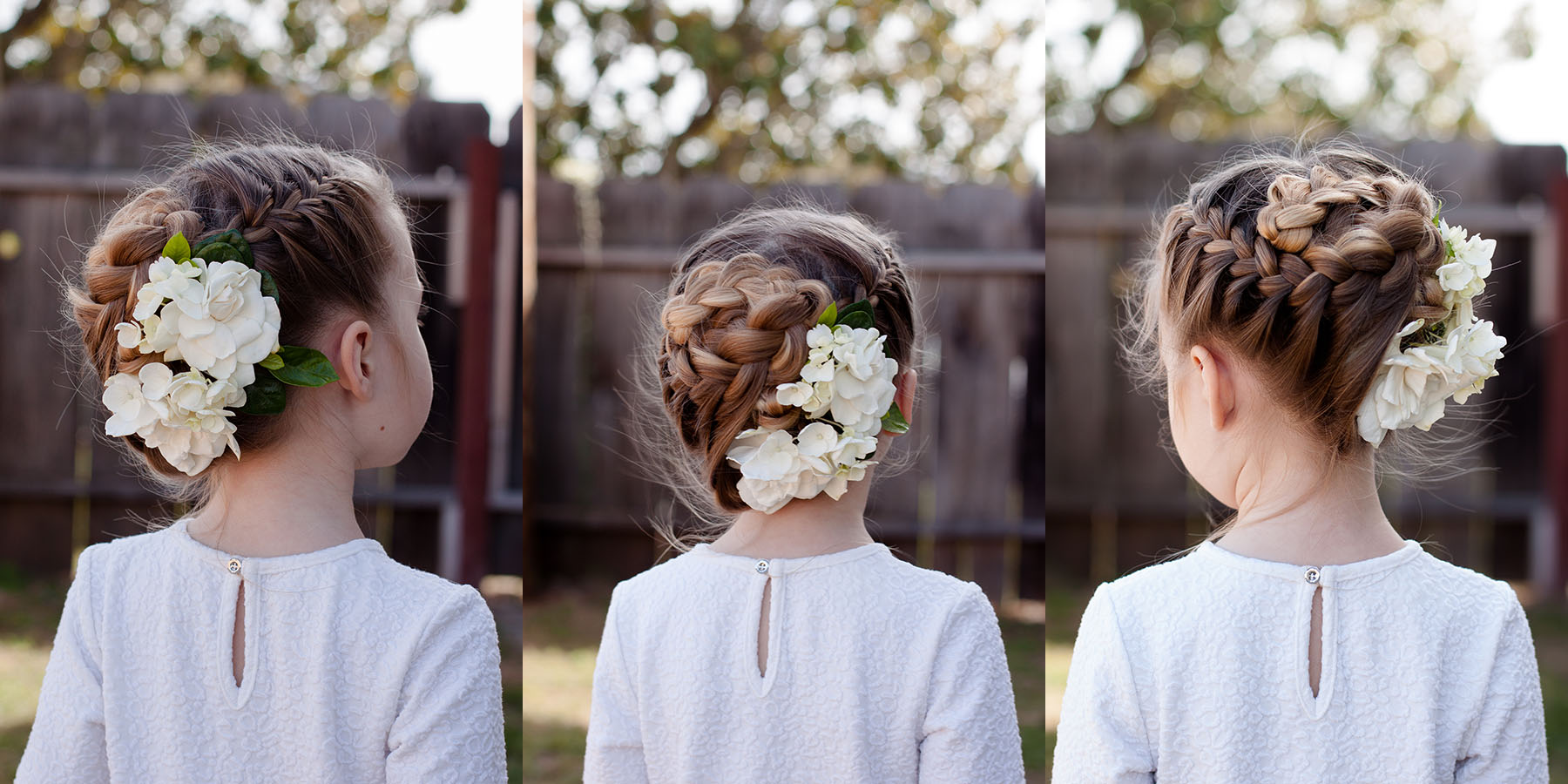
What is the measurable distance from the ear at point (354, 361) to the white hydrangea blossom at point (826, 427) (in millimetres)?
585

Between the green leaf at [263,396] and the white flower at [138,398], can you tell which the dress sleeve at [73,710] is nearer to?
the white flower at [138,398]

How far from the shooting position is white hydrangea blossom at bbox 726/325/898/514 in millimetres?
1700

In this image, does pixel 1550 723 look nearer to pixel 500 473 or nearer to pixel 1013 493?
pixel 1013 493

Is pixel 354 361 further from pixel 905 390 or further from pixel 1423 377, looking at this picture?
pixel 1423 377

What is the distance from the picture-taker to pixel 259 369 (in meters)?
1.68

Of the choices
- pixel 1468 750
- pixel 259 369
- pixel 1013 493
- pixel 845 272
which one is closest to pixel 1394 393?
pixel 1468 750

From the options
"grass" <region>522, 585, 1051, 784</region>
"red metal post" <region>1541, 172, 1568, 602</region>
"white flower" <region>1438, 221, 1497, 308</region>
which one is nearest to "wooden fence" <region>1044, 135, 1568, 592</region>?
"grass" <region>522, 585, 1051, 784</region>

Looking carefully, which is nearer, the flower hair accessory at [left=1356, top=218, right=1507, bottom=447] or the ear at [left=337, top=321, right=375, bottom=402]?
the flower hair accessory at [left=1356, top=218, right=1507, bottom=447]

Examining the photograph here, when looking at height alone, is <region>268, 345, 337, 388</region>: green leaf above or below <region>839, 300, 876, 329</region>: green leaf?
below

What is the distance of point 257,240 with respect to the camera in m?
1.69

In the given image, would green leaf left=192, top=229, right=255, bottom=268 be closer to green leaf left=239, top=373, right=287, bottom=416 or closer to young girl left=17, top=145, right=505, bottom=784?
young girl left=17, top=145, right=505, bottom=784

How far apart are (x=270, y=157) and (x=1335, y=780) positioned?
1856mm

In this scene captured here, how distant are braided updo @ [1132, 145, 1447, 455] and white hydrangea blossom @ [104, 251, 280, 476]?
55.6 inches

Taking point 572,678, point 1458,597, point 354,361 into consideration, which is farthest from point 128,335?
point 572,678
